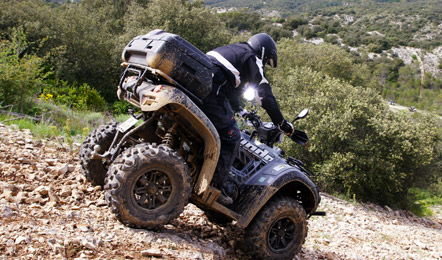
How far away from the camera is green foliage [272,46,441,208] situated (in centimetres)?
1464

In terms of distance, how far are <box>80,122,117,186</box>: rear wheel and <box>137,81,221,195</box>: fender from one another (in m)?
1.01

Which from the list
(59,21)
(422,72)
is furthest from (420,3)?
(59,21)

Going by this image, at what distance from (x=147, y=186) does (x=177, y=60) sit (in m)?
1.20

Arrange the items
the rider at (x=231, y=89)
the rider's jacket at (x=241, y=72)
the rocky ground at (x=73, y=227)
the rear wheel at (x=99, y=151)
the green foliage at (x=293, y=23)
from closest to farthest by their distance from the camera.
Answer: the rocky ground at (x=73, y=227)
the rider at (x=231, y=89)
the rider's jacket at (x=241, y=72)
the rear wheel at (x=99, y=151)
the green foliage at (x=293, y=23)

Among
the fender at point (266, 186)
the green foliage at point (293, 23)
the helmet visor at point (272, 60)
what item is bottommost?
the green foliage at point (293, 23)

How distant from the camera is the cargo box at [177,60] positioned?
3.46 meters

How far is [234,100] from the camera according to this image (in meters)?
4.54

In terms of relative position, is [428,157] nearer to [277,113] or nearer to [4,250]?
[277,113]

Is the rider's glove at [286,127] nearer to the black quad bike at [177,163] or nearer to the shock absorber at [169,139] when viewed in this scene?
the black quad bike at [177,163]

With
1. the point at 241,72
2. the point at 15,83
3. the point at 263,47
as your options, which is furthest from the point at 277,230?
the point at 15,83

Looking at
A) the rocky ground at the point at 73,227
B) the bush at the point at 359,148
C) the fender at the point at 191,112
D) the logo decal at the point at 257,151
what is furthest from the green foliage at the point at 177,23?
the fender at the point at 191,112

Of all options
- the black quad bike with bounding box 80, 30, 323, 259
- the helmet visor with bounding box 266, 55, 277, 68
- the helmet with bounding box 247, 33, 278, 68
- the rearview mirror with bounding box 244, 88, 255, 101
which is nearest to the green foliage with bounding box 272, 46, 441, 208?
the black quad bike with bounding box 80, 30, 323, 259

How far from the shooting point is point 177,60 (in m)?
3.52

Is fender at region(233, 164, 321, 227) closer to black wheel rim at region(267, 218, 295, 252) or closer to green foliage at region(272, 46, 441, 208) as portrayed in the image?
black wheel rim at region(267, 218, 295, 252)
